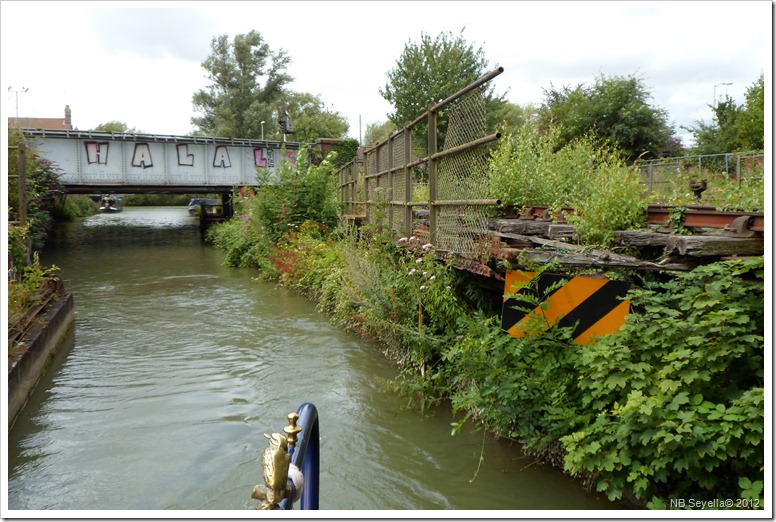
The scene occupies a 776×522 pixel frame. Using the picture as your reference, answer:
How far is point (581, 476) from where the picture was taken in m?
4.44

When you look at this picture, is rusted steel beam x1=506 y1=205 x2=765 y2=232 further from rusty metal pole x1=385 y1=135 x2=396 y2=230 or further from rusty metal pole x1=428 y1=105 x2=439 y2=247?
rusty metal pole x1=385 y1=135 x2=396 y2=230

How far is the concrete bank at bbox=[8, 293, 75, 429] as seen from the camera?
621 cm

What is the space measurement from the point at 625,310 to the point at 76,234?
109 ft

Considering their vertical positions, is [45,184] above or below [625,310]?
above

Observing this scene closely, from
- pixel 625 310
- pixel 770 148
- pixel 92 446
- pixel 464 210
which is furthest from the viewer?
pixel 464 210

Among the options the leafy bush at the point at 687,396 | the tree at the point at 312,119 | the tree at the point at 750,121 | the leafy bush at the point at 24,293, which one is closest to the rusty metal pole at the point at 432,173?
the leafy bush at the point at 687,396

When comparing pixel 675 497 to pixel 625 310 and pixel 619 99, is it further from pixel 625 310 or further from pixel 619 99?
pixel 619 99

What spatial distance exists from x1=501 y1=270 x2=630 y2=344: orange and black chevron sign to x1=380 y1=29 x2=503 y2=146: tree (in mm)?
29494

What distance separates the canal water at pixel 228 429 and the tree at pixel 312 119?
36520 millimetres

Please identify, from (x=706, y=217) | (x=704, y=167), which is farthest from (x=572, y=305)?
(x=704, y=167)

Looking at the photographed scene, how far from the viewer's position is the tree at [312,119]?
158ft

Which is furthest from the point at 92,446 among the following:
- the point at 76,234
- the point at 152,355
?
the point at 76,234

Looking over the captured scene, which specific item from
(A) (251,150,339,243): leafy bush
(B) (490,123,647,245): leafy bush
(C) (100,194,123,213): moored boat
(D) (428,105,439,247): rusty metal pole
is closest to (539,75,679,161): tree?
(A) (251,150,339,243): leafy bush

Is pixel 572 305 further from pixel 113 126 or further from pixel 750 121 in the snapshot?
pixel 113 126
